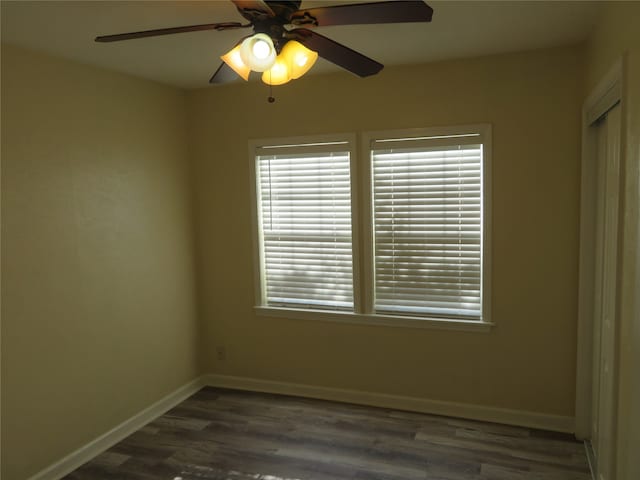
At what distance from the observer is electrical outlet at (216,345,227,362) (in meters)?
4.43

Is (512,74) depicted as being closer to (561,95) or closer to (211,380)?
(561,95)

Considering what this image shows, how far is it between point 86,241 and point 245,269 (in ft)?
4.41

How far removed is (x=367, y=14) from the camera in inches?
70.5

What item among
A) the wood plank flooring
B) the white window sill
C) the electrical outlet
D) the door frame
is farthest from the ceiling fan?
the electrical outlet

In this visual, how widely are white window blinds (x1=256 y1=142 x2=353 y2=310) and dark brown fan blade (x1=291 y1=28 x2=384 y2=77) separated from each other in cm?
158

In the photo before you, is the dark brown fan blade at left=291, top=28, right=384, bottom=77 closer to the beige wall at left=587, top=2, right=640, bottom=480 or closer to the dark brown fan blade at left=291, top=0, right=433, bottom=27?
the dark brown fan blade at left=291, top=0, right=433, bottom=27

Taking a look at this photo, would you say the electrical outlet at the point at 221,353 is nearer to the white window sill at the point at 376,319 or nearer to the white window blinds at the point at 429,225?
the white window sill at the point at 376,319

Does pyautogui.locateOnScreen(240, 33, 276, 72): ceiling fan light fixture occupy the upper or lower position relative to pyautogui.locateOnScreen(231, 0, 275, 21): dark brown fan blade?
lower

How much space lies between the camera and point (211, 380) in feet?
14.7

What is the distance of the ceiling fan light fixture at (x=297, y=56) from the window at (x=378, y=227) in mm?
1659

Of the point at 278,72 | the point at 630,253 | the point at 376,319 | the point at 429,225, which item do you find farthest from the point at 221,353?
the point at 630,253

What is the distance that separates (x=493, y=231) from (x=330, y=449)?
186cm

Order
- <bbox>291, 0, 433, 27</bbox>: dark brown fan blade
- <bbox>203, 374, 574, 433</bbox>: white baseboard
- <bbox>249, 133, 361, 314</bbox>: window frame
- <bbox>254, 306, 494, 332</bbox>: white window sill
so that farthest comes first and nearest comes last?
<bbox>249, 133, 361, 314</bbox>: window frame < <bbox>254, 306, 494, 332</bbox>: white window sill < <bbox>203, 374, 574, 433</bbox>: white baseboard < <bbox>291, 0, 433, 27</bbox>: dark brown fan blade

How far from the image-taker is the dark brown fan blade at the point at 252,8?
1.80 m
